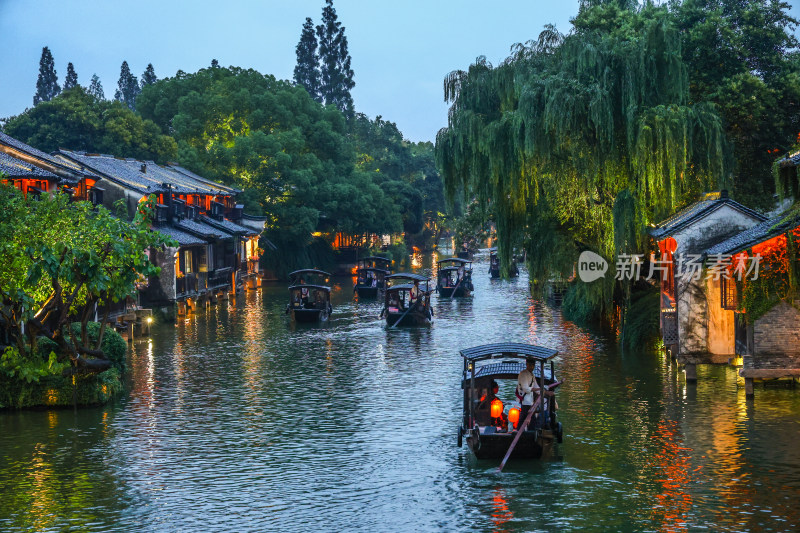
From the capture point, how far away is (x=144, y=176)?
67.5m

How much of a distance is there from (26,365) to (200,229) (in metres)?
37.6

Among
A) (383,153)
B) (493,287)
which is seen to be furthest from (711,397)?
(383,153)

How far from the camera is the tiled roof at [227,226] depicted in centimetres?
7106

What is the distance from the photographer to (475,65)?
4544 cm

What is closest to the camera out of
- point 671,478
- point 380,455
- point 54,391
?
point 671,478

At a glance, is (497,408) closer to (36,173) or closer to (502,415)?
(502,415)

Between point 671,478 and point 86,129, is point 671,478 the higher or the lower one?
the lower one

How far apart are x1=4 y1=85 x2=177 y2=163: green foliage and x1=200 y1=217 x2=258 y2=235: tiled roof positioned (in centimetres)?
1435

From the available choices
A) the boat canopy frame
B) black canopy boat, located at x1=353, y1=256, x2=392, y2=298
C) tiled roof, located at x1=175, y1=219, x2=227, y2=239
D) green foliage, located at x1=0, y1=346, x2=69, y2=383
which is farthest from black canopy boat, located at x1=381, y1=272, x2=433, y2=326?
the boat canopy frame

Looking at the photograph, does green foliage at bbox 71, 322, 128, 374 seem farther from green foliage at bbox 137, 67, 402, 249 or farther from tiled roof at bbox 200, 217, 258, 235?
green foliage at bbox 137, 67, 402, 249

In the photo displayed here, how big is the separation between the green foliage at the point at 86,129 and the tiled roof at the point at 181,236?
24.3 metres

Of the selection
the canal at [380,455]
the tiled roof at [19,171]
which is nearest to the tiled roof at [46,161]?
the tiled roof at [19,171]

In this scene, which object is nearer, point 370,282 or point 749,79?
point 749,79

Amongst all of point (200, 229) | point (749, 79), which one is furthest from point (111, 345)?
point (200, 229)
